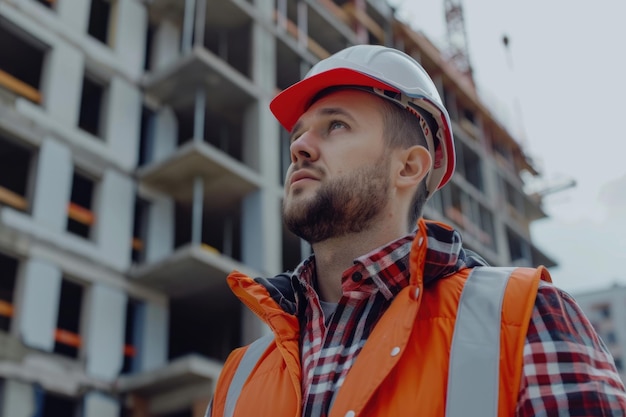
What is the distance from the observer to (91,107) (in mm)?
16938

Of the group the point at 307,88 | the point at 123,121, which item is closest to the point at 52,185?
the point at 123,121

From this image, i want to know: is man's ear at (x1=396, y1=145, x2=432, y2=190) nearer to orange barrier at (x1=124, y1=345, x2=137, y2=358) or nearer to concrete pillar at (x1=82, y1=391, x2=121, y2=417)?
concrete pillar at (x1=82, y1=391, x2=121, y2=417)

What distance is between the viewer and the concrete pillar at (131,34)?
17109 mm

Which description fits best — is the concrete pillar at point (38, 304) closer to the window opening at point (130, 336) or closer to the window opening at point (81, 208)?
the window opening at point (81, 208)

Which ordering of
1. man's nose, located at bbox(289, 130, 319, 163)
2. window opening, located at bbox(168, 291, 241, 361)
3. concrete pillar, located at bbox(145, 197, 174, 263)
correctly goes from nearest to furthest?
man's nose, located at bbox(289, 130, 319, 163) < concrete pillar, located at bbox(145, 197, 174, 263) < window opening, located at bbox(168, 291, 241, 361)

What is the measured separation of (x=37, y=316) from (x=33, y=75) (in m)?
6.98

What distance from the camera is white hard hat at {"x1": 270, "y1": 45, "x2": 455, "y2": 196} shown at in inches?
89.0

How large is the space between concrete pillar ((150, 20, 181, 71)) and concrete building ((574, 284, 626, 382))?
43.5 m

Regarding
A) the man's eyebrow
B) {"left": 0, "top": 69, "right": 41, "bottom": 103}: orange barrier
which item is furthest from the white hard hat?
{"left": 0, "top": 69, "right": 41, "bottom": 103}: orange barrier

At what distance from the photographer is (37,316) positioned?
1276 cm

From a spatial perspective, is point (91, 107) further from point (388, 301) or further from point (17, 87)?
point (388, 301)

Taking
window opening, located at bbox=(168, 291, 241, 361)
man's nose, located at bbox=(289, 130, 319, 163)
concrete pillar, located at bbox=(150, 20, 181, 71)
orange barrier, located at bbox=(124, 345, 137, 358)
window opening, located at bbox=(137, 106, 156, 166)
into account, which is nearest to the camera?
man's nose, located at bbox=(289, 130, 319, 163)

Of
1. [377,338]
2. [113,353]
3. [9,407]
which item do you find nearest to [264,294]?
[377,338]

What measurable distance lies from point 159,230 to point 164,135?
8.46 ft
